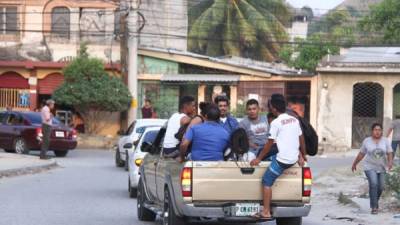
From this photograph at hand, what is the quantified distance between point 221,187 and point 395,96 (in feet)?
97.8

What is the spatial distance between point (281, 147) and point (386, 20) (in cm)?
3782

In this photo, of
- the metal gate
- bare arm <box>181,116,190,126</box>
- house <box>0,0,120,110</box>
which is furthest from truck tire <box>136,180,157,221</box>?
house <box>0,0,120,110</box>

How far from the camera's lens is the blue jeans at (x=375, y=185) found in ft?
45.7

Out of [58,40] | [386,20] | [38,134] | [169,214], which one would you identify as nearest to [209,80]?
[58,40]

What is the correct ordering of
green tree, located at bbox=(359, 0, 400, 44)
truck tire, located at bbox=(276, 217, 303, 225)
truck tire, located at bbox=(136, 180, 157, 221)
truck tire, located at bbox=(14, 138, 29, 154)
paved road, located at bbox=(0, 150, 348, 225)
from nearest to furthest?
truck tire, located at bbox=(276, 217, 303, 225) → truck tire, located at bbox=(136, 180, 157, 221) → paved road, located at bbox=(0, 150, 348, 225) → truck tire, located at bbox=(14, 138, 29, 154) → green tree, located at bbox=(359, 0, 400, 44)

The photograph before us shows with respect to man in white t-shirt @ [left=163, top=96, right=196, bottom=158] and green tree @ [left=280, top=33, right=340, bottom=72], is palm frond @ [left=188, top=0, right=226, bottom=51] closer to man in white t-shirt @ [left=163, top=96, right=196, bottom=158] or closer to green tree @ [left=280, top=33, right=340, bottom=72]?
green tree @ [left=280, top=33, right=340, bottom=72]

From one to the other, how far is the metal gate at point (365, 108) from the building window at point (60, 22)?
46.0ft

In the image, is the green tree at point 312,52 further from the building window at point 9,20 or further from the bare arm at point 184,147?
the bare arm at point 184,147

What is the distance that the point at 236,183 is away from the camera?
10.5 m

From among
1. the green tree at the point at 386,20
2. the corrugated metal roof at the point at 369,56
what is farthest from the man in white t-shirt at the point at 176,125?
the green tree at the point at 386,20

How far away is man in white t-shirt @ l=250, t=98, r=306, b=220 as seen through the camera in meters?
10.5

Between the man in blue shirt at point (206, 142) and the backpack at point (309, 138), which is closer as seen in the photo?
the man in blue shirt at point (206, 142)

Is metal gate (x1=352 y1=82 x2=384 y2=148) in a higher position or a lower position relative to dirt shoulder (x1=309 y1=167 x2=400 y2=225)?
higher

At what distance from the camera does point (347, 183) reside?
2019cm
